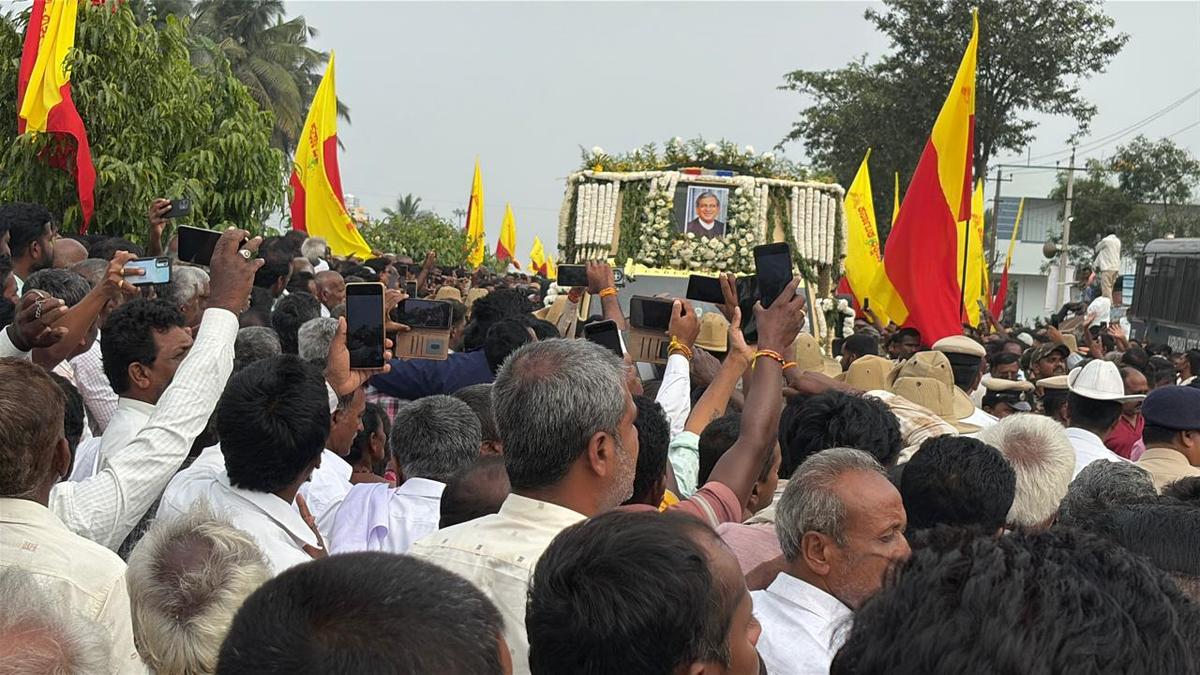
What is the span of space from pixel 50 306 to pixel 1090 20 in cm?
3432

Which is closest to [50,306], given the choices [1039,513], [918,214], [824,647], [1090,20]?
[824,647]

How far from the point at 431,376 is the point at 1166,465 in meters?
3.47

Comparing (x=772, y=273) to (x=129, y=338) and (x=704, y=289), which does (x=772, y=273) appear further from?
(x=129, y=338)

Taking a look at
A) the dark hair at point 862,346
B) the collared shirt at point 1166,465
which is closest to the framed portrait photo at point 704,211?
the dark hair at point 862,346

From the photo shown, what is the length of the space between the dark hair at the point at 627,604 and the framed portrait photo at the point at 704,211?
1198 cm

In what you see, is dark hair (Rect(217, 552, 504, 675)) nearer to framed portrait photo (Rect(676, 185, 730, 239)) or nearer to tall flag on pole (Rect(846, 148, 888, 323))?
framed portrait photo (Rect(676, 185, 730, 239))

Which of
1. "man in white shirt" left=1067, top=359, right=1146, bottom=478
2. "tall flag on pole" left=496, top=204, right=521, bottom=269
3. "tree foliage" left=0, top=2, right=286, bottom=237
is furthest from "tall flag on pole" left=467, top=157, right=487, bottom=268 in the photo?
"man in white shirt" left=1067, top=359, right=1146, bottom=478

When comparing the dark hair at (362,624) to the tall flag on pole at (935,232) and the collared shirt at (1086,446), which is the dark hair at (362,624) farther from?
the tall flag on pole at (935,232)

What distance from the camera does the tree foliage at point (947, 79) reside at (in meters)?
34.0

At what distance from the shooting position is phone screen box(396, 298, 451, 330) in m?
5.96

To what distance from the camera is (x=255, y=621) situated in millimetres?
1726

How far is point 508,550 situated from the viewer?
9.46 ft

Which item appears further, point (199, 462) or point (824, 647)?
point (199, 462)

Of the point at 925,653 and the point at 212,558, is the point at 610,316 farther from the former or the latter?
the point at 925,653
